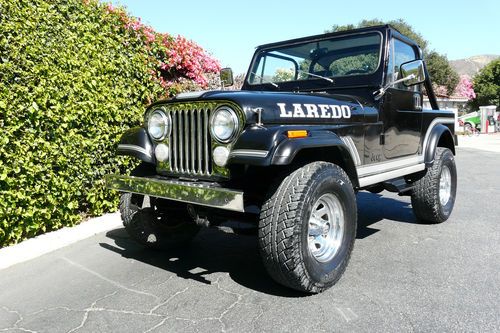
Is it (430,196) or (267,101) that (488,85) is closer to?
(430,196)

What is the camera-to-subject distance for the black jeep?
2.64m

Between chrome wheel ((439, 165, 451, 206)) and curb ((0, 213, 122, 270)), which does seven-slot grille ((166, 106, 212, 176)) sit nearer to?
curb ((0, 213, 122, 270))

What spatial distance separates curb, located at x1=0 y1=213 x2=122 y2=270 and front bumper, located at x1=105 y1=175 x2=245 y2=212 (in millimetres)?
1281

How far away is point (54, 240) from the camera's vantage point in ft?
13.7

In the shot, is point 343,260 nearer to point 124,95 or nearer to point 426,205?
point 426,205

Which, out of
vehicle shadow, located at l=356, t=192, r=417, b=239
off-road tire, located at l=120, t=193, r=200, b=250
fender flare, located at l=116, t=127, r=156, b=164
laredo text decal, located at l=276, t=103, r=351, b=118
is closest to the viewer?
laredo text decal, located at l=276, t=103, r=351, b=118

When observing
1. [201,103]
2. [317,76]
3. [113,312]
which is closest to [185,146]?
[201,103]

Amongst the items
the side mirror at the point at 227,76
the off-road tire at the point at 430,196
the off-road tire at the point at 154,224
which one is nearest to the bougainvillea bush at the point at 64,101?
the off-road tire at the point at 154,224

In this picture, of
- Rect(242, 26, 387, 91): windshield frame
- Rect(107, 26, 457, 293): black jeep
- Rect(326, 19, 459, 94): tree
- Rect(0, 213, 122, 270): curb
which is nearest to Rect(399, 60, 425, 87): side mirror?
Rect(107, 26, 457, 293): black jeep

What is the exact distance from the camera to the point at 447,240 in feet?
13.7

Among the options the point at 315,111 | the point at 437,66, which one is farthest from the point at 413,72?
the point at 437,66

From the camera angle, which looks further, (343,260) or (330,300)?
(343,260)

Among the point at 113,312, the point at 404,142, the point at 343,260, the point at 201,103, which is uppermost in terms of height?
the point at 201,103

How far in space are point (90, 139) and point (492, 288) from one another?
3869mm
